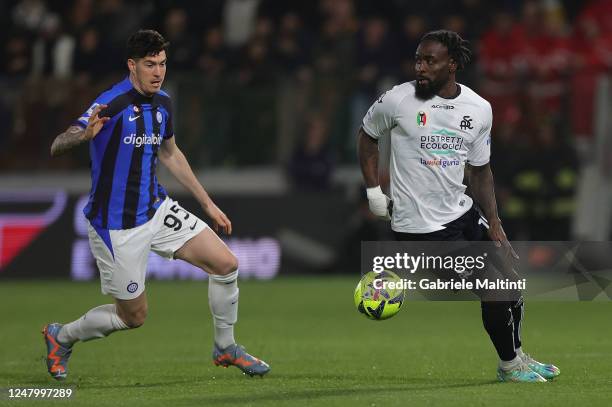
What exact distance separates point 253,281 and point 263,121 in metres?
2.38

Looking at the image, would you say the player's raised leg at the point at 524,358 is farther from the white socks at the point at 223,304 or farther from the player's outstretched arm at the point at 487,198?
the white socks at the point at 223,304

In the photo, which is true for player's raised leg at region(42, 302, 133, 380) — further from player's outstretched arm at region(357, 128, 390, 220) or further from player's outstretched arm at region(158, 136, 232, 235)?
player's outstretched arm at region(357, 128, 390, 220)

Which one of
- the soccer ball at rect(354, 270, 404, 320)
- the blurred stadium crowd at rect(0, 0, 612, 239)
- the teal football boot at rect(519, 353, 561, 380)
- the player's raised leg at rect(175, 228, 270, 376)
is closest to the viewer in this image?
the soccer ball at rect(354, 270, 404, 320)

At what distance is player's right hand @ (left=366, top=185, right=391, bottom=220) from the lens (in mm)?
9352

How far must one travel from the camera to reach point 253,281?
1858 centimetres

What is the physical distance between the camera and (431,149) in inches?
368

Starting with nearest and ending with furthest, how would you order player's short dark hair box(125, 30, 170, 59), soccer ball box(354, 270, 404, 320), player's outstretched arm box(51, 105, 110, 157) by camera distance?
player's outstretched arm box(51, 105, 110, 157) → soccer ball box(354, 270, 404, 320) → player's short dark hair box(125, 30, 170, 59)

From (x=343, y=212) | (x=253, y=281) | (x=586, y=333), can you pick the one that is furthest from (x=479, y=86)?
(x=586, y=333)

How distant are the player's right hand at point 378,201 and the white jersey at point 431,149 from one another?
9cm

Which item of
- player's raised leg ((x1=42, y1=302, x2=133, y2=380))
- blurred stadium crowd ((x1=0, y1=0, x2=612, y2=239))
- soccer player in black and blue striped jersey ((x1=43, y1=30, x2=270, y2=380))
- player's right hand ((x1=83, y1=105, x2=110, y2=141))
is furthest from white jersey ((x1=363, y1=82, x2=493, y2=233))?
blurred stadium crowd ((x1=0, y1=0, x2=612, y2=239))

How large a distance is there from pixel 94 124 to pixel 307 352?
3487 mm

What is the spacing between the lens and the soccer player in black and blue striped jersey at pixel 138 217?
9508 millimetres

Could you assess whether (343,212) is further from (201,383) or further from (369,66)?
(201,383)

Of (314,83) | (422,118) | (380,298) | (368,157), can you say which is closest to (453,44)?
Answer: (422,118)
